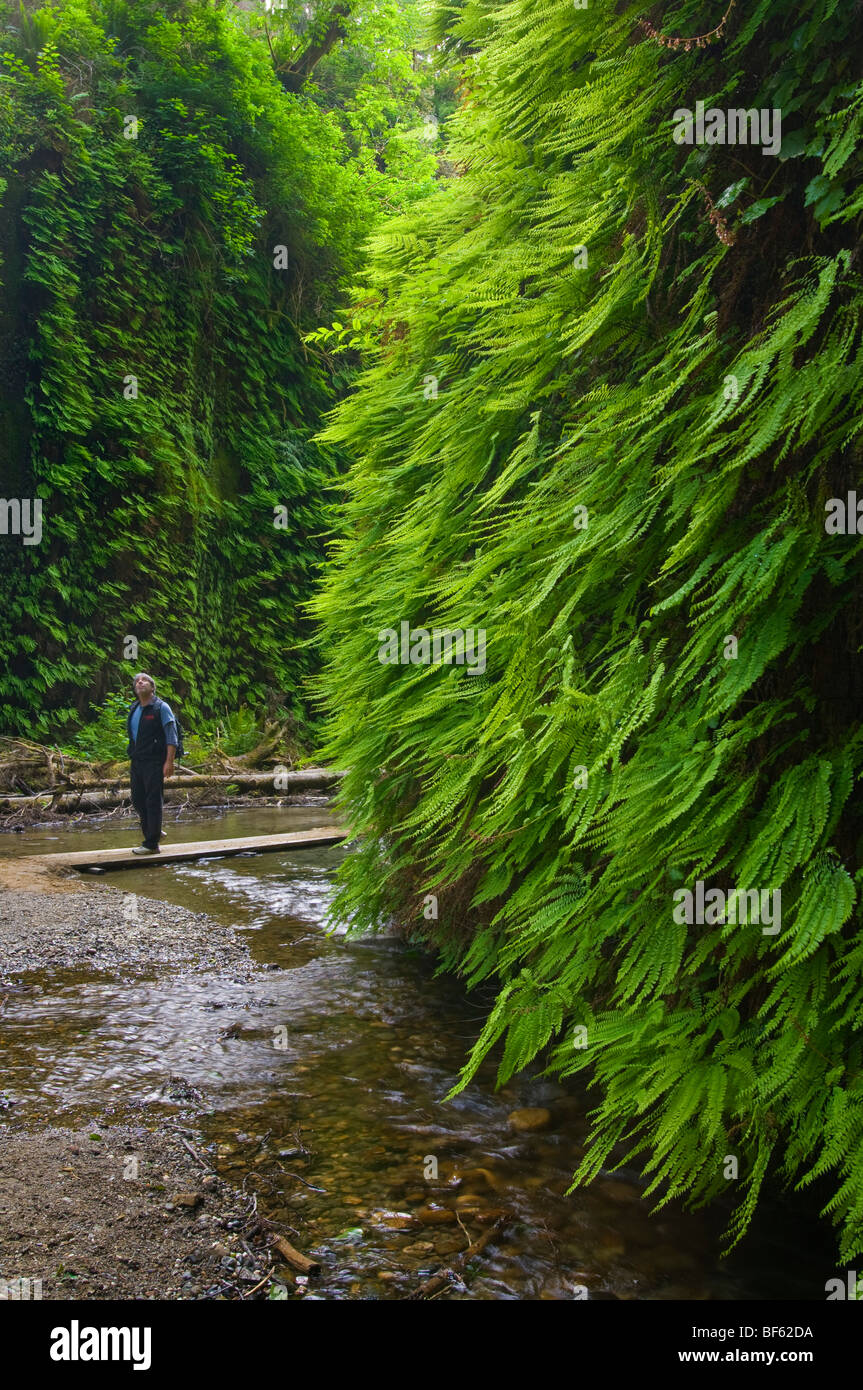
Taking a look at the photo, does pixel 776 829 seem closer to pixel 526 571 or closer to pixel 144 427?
pixel 526 571

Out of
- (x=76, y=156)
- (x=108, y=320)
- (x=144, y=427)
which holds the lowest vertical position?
(x=144, y=427)

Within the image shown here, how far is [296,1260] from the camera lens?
98.0 inches

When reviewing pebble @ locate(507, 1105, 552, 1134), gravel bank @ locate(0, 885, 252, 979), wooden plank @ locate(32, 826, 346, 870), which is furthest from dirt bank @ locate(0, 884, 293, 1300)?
wooden plank @ locate(32, 826, 346, 870)

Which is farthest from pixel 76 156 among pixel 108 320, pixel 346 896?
pixel 346 896

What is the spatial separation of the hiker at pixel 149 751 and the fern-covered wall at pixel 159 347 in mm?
4187

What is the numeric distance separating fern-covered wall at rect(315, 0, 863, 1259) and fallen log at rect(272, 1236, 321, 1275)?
72 centimetres

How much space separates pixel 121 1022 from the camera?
427 centimetres

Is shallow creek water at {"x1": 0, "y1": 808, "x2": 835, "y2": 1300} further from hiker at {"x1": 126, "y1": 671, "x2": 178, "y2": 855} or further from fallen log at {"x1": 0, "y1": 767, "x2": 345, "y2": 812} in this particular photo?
fallen log at {"x1": 0, "y1": 767, "x2": 345, "y2": 812}

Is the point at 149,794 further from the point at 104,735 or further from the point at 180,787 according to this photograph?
the point at 104,735

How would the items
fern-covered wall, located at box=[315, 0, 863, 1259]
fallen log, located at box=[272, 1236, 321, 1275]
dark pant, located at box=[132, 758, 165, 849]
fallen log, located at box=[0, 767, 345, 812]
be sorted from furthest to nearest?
fallen log, located at box=[0, 767, 345, 812]
dark pant, located at box=[132, 758, 165, 849]
fallen log, located at box=[272, 1236, 321, 1275]
fern-covered wall, located at box=[315, 0, 863, 1259]

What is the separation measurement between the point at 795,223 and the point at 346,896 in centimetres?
372

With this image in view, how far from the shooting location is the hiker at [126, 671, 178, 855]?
847 centimetres

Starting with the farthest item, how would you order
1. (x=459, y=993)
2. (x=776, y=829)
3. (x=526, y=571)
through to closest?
(x=459, y=993) → (x=526, y=571) → (x=776, y=829)

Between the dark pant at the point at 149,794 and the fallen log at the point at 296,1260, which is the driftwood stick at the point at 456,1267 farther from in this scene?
the dark pant at the point at 149,794
